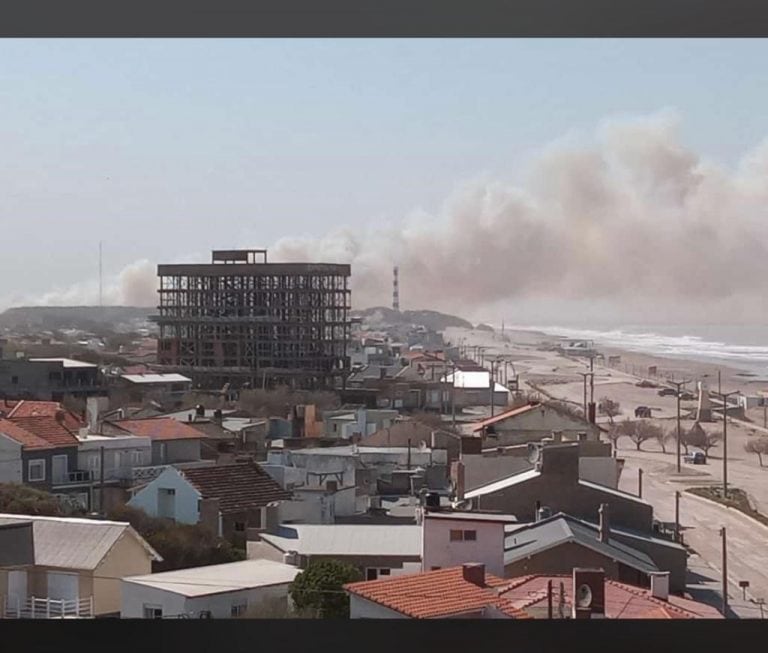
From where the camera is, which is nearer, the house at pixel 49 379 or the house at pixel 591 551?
the house at pixel 591 551

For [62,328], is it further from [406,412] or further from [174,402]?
[406,412]

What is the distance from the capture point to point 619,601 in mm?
2471

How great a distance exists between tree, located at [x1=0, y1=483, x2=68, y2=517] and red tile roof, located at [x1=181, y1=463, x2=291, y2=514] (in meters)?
0.35

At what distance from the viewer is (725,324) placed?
9.69ft

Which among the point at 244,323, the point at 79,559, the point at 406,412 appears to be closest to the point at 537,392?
the point at 406,412

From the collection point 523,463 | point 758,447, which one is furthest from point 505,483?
point 758,447

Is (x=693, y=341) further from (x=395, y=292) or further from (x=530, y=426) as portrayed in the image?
(x=395, y=292)

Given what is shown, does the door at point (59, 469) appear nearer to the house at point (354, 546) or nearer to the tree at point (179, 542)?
the tree at point (179, 542)

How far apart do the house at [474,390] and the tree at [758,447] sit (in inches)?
27.7

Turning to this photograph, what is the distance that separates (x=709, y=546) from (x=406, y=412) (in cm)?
95

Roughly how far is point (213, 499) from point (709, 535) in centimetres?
133

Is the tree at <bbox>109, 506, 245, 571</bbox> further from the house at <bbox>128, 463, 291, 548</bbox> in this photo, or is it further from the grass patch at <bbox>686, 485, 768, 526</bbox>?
the grass patch at <bbox>686, 485, 768, 526</bbox>

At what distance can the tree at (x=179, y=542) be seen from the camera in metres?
2.77

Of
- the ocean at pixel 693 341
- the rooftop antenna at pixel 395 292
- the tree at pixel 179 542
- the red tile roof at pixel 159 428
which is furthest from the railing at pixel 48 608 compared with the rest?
the ocean at pixel 693 341
